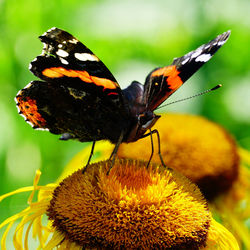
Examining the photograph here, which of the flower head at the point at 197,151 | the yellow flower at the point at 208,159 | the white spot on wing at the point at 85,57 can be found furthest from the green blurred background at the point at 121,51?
the white spot on wing at the point at 85,57

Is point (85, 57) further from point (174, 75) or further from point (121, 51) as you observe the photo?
point (121, 51)

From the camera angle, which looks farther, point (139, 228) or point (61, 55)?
point (61, 55)

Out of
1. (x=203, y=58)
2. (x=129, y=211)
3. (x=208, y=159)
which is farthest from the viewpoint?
(x=208, y=159)

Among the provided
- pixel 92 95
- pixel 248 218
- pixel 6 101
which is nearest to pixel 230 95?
pixel 248 218

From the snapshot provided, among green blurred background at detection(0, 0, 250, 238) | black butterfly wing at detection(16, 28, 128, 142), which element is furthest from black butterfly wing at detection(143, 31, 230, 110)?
green blurred background at detection(0, 0, 250, 238)

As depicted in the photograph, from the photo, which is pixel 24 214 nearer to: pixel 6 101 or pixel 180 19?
pixel 6 101

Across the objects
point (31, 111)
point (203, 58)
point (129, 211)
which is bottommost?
point (129, 211)

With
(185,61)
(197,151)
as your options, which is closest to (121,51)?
(197,151)
